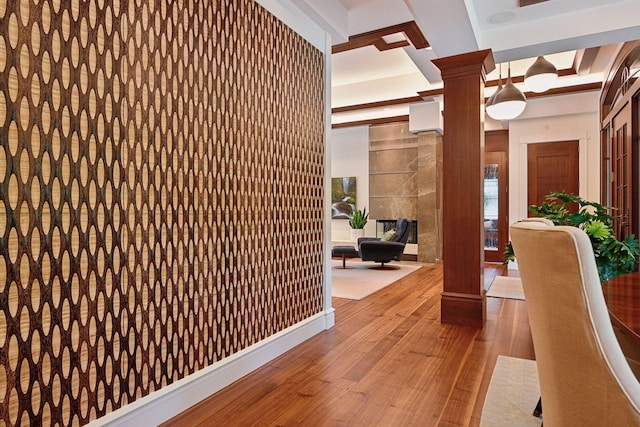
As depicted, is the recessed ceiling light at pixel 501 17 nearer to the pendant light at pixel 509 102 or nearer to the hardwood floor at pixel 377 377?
the pendant light at pixel 509 102

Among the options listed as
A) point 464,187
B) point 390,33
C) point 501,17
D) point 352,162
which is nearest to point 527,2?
point 501,17

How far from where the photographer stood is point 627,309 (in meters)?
1.13

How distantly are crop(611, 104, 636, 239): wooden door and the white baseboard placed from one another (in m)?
3.30

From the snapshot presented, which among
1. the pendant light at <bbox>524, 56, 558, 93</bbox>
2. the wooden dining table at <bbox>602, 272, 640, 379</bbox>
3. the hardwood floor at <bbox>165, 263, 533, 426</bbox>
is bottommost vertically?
the hardwood floor at <bbox>165, 263, 533, 426</bbox>

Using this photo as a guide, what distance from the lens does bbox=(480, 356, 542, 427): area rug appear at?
1857 millimetres

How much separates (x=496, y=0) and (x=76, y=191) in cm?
323

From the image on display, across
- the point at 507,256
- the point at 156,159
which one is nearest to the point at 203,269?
the point at 156,159

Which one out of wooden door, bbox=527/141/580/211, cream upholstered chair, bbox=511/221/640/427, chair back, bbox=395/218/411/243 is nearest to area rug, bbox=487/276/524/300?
chair back, bbox=395/218/411/243

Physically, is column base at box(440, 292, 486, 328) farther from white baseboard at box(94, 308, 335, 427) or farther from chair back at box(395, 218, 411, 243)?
chair back at box(395, 218, 411, 243)

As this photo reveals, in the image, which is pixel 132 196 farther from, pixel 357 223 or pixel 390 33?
pixel 357 223

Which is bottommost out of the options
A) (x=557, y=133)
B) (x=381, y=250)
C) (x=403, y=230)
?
(x=381, y=250)

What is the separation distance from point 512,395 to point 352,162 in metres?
6.69

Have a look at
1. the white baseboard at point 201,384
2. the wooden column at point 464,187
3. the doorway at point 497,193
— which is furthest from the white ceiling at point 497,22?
the doorway at point 497,193

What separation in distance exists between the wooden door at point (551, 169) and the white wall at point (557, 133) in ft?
A: 0.26
